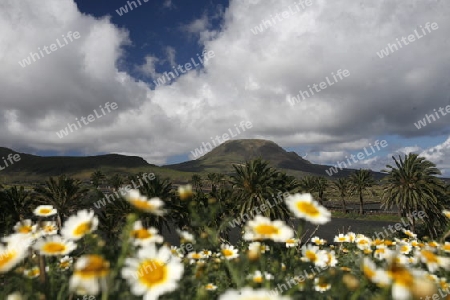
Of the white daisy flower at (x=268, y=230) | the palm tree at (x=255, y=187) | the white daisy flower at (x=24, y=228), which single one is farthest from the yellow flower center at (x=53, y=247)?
the palm tree at (x=255, y=187)

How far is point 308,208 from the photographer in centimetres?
187

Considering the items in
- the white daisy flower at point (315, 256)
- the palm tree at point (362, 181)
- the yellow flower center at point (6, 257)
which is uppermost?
the yellow flower center at point (6, 257)

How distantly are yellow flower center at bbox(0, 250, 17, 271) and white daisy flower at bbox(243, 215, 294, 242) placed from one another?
1.19 metres

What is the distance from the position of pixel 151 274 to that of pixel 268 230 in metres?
0.68

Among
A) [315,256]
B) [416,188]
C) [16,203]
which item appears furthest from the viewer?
[416,188]

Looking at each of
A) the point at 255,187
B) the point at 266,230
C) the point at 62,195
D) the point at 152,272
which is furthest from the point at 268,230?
the point at 62,195

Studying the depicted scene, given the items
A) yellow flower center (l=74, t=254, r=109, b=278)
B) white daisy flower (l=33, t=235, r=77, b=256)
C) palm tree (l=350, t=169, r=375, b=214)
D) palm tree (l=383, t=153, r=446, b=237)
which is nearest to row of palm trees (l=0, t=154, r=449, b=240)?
palm tree (l=383, t=153, r=446, b=237)

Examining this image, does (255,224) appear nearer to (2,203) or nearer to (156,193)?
(156,193)

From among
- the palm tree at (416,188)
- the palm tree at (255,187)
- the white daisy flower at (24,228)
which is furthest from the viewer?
the palm tree at (416,188)

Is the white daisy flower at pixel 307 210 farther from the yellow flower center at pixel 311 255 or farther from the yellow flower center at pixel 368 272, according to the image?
the yellow flower center at pixel 311 255

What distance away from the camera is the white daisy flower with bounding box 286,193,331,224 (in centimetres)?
171

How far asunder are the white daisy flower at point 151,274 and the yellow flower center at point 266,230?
47 cm

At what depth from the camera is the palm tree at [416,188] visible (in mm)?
35844

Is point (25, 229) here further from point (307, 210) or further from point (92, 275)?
point (307, 210)
